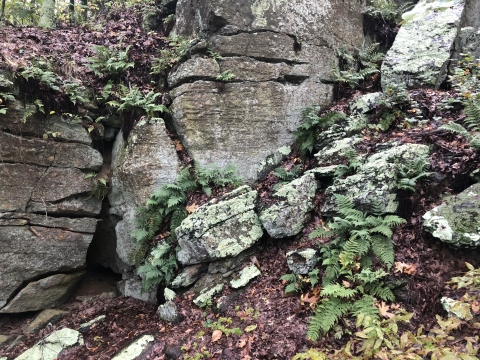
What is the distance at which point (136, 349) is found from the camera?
6141 millimetres

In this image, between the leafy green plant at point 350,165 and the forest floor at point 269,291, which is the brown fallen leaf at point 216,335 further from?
the leafy green plant at point 350,165

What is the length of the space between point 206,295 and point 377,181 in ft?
13.5

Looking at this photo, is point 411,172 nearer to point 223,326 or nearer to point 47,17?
point 223,326

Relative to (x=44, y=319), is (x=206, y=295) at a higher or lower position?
higher

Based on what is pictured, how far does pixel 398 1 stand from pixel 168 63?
9.73 metres

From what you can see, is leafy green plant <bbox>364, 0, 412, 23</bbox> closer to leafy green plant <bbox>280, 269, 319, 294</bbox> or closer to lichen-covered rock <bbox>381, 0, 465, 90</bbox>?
lichen-covered rock <bbox>381, 0, 465, 90</bbox>

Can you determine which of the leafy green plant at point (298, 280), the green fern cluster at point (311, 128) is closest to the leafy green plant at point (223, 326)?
the leafy green plant at point (298, 280)

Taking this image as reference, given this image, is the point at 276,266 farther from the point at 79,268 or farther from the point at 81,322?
the point at 79,268

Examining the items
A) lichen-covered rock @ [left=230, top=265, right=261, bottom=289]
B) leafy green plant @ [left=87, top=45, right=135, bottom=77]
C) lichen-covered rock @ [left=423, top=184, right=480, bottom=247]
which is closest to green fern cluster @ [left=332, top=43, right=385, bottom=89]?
lichen-covered rock @ [left=423, top=184, right=480, bottom=247]

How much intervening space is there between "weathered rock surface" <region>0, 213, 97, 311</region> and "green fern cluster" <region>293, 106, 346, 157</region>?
20.5 ft

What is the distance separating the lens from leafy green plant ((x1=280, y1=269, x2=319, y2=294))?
5.59 metres

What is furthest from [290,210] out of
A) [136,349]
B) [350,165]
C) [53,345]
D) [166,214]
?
[53,345]

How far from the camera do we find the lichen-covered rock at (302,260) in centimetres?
587

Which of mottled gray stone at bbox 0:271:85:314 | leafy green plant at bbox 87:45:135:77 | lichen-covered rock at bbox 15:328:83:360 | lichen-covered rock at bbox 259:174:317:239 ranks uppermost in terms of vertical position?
leafy green plant at bbox 87:45:135:77
